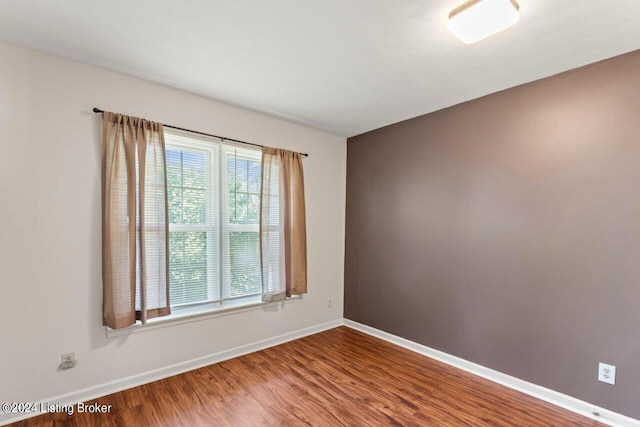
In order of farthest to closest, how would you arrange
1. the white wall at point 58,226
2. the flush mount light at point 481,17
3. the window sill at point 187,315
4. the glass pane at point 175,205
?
the glass pane at point 175,205, the window sill at point 187,315, the white wall at point 58,226, the flush mount light at point 481,17

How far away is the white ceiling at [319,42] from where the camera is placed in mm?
1647

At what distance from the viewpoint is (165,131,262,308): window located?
8.87 feet

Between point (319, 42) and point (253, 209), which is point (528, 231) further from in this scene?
point (253, 209)

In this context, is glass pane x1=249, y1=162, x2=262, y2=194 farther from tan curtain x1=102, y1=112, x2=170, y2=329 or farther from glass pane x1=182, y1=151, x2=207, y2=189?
tan curtain x1=102, y1=112, x2=170, y2=329

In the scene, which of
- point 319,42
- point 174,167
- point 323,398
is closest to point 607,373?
point 323,398

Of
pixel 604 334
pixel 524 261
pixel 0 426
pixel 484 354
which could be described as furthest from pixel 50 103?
pixel 604 334

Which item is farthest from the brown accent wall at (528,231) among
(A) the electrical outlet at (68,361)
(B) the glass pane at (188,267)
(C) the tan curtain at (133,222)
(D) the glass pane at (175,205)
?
(A) the electrical outlet at (68,361)

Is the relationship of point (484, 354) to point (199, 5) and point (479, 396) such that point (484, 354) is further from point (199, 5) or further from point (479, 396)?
point (199, 5)

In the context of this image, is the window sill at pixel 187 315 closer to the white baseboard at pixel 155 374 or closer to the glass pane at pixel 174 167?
the white baseboard at pixel 155 374

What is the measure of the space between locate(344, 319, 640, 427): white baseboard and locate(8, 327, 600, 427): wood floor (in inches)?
2.7

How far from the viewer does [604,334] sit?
2.10 metres

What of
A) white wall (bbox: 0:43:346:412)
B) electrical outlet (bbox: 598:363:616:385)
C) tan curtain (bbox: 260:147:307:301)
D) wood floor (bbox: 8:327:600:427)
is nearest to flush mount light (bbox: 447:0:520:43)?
tan curtain (bbox: 260:147:307:301)

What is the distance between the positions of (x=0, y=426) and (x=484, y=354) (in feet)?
12.0

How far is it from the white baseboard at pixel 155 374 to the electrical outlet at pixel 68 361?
200mm
